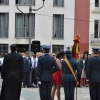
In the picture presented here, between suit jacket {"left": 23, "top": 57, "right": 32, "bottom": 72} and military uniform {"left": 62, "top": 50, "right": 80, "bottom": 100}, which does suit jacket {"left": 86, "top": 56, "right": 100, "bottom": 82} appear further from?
suit jacket {"left": 23, "top": 57, "right": 32, "bottom": 72}

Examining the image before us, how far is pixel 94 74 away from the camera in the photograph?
14.8m

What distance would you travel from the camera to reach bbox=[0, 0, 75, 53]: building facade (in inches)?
1763

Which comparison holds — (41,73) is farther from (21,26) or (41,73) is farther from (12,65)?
(21,26)

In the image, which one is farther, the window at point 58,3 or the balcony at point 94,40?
the balcony at point 94,40

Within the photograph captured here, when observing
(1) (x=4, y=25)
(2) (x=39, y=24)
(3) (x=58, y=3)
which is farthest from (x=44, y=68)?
(3) (x=58, y=3)

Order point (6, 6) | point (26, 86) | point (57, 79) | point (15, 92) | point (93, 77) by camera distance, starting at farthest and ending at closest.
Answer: point (6, 6) → point (26, 86) → point (57, 79) → point (93, 77) → point (15, 92)

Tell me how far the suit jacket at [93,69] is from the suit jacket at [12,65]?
2.44 metres

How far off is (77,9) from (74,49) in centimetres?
3014

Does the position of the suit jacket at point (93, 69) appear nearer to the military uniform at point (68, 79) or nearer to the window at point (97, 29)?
the military uniform at point (68, 79)

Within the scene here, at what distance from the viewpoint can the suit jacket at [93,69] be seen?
14.7m

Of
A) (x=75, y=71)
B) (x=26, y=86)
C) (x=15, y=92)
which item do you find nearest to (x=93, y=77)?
(x=75, y=71)

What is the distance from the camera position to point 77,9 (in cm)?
4650

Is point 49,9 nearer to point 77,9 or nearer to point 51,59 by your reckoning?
point 77,9

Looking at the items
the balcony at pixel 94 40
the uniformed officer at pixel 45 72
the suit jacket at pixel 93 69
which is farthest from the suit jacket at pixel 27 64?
the balcony at pixel 94 40
